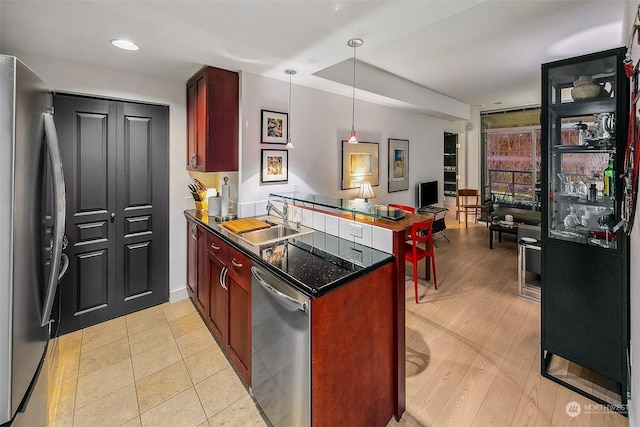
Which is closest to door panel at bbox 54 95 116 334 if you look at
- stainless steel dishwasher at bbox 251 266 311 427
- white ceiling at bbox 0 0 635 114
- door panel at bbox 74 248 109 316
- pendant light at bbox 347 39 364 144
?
door panel at bbox 74 248 109 316

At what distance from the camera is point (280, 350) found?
60.4 inches

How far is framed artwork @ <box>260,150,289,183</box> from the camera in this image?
3074 millimetres

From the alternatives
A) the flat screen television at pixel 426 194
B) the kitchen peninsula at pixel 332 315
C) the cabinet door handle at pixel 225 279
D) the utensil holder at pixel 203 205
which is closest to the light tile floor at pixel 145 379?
the kitchen peninsula at pixel 332 315

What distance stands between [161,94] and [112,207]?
3.98ft

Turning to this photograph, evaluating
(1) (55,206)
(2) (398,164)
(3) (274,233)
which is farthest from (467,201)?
(1) (55,206)

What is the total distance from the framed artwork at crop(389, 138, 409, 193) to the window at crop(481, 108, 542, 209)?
9.77 feet

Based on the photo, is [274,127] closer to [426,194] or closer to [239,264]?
[239,264]

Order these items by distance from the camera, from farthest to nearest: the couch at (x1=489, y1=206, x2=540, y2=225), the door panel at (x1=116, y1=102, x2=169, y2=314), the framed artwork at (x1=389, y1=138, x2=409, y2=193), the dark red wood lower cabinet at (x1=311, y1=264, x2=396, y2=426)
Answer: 1. the framed artwork at (x1=389, y1=138, x2=409, y2=193)
2. the couch at (x1=489, y1=206, x2=540, y2=225)
3. the door panel at (x1=116, y1=102, x2=169, y2=314)
4. the dark red wood lower cabinet at (x1=311, y1=264, x2=396, y2=426)

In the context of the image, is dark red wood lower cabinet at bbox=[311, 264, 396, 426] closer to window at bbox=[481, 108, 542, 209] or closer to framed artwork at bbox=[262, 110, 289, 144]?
framed artwork at bbox=[262, 110, 289, 144]

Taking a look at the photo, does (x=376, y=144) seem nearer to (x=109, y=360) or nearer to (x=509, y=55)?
(x=509, y=55)

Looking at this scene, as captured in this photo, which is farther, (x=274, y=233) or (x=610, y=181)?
(x=274, y=233)

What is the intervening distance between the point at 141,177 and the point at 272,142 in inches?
52.9

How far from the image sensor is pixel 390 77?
4086mm

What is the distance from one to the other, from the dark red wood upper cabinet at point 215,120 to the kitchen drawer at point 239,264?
1.00 m
